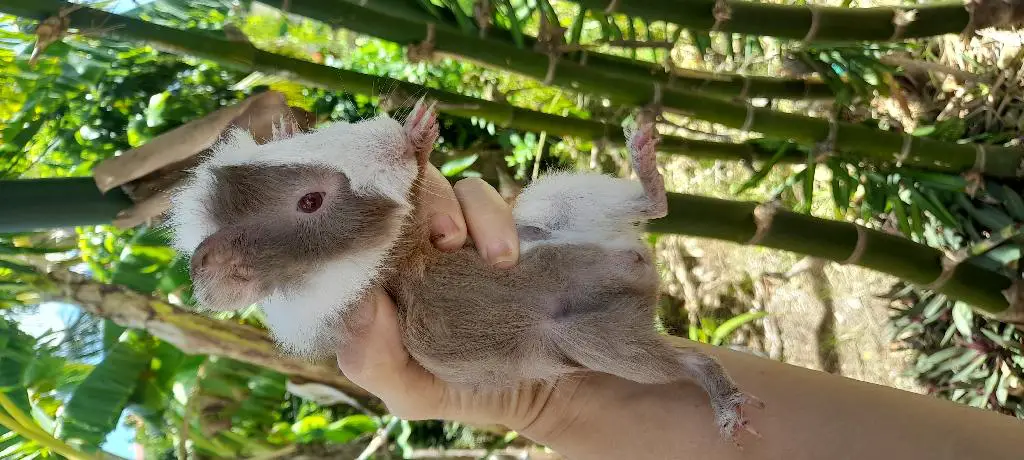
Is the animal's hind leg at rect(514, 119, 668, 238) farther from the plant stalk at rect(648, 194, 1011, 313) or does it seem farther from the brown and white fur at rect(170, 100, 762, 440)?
the plant stalk at rect(648, 194, 1011, 313)

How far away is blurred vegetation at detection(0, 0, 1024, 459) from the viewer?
1.95 meters

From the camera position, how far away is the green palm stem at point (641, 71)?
194 centimetres

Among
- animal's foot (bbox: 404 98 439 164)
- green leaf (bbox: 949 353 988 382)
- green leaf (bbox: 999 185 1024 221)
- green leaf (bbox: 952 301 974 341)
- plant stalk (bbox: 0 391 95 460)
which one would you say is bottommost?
plant stalk (bbox: 0 391 95 460)

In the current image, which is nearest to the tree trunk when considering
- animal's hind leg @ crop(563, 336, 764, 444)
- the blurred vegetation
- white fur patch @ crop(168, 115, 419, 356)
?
the blurred vegetation

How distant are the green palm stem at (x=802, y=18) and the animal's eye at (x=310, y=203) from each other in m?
0.99

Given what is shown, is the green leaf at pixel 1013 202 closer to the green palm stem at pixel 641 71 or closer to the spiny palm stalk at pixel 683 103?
the spiny palm stalk at pixel 683 103

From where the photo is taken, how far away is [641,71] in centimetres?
243

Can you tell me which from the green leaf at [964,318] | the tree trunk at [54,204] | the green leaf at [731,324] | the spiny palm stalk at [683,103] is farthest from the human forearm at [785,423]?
the green leaf at [731,324]

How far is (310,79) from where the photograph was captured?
1.88 m

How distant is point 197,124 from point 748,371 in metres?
1.33

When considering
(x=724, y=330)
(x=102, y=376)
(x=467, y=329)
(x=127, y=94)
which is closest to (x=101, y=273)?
(x=102, y=376)

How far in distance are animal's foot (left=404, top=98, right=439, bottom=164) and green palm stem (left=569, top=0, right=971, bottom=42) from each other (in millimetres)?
832

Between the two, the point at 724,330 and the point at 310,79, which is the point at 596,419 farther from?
the point at 724,330

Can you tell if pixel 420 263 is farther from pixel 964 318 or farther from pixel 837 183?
pixel 964 318
